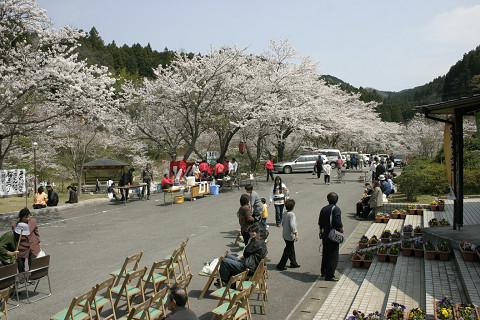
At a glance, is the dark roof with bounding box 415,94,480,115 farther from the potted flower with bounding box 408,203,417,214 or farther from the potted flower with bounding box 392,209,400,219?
the potted flower with bounding box 408,203,417,214

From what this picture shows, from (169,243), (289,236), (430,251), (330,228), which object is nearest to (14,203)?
(169,243)

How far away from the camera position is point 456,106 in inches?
304

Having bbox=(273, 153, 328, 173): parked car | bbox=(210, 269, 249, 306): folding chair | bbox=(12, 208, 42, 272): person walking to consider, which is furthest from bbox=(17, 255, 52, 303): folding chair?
bbox=(273, 153, 328, 173): parked car

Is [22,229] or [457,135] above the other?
[457,135]

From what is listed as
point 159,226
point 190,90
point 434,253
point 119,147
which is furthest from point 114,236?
point 119,147

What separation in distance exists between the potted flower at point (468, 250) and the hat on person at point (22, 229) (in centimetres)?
821

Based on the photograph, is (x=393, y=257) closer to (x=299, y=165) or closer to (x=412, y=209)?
(x=412, y=209)

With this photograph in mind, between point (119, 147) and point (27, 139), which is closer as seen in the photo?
point (27, 139)

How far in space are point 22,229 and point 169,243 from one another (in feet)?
13.0

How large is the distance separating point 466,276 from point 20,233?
7.97 metres

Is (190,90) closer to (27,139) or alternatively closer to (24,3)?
(24,3)

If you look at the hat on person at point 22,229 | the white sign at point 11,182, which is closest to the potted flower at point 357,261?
the hat on person at point 22,229

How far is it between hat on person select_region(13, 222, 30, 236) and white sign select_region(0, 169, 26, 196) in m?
8.75

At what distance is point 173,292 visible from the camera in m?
3.91
